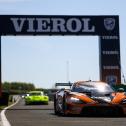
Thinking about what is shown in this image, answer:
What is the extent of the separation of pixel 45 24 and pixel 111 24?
401 centimetres

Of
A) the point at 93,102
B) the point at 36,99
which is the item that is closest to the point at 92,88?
the point at 93,102

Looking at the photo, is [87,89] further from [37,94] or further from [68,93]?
[37,94]

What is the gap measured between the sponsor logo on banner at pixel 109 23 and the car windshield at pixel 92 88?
15.8 meters

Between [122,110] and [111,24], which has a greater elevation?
[111,24]

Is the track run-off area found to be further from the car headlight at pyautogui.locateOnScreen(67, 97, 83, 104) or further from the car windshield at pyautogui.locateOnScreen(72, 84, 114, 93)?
the car windshield at pyautogui.locateOnScreen(72, 84, 114, 93)

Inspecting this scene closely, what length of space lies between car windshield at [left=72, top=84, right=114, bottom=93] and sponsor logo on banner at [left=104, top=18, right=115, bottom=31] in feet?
51.7

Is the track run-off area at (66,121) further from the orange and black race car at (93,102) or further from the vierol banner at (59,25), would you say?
the vierol banner at (59,25)

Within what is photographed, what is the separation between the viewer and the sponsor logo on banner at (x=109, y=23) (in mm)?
33906

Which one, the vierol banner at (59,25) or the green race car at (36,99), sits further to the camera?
the green race car at (36,99)

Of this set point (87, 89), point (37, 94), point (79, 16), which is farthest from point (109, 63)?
point (87, 89)

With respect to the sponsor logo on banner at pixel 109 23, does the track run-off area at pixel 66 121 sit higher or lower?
lower

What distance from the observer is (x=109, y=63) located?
117 ft

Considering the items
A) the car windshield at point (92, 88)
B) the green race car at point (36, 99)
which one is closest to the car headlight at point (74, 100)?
the car windshield at point (92, 88)

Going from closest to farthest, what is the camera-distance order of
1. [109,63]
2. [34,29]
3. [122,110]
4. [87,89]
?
[122,110] → [87,89] → [34,29] → [109,63]
